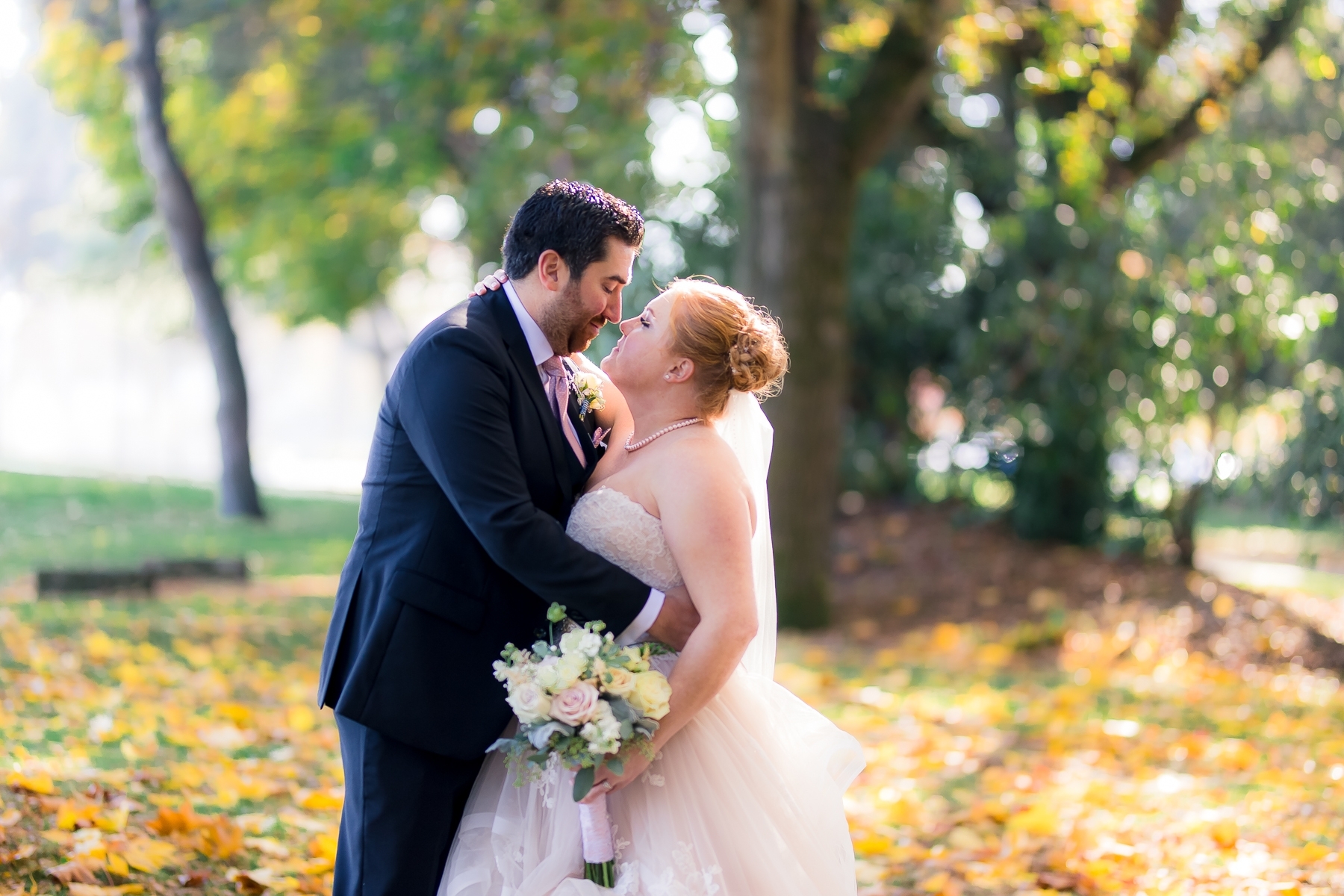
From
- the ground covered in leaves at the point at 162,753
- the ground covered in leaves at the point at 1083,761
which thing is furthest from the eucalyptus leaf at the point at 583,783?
the ground covered in leaves at the point at 1083,761

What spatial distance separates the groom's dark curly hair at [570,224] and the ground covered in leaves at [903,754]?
2.38 meters

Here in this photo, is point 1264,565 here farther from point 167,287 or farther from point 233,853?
point 167,287

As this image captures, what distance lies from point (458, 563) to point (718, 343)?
2.81 ft

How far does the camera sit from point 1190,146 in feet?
38.6

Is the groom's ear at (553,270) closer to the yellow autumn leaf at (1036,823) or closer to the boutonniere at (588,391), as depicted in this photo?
the boutonniere at (588,391)

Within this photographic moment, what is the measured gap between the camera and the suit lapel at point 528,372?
2.92 meters

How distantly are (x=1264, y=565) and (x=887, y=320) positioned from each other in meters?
7.88

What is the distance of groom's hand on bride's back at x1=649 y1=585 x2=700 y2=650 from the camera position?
2854 mm

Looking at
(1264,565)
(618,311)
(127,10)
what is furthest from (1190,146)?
(127,10)

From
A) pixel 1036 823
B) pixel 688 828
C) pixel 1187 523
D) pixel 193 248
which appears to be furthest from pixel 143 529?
pixel 688 828

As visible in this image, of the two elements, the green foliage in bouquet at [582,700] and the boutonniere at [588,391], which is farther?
the boutonniere at [588,391]

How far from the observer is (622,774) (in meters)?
2.73

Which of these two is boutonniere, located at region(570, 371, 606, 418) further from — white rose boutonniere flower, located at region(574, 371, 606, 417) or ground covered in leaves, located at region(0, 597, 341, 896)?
ground covered in leaves, located at region(0, 597, 341, 896)

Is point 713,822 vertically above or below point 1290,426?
below
